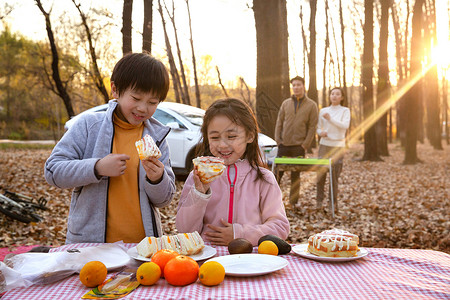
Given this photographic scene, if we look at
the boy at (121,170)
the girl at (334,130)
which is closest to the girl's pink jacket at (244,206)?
the boy at (121,170)

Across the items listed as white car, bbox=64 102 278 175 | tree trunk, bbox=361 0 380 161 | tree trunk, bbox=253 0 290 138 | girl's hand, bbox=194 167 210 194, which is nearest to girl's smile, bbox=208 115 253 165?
Answer: girl's hand, bbox=194 167 210 194

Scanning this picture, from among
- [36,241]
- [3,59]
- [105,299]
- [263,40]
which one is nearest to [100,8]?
[263,40]

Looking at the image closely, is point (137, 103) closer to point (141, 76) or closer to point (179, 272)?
point (141, 76)

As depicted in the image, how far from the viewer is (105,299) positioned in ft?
4.24

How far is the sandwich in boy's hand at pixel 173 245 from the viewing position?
1.68 metres

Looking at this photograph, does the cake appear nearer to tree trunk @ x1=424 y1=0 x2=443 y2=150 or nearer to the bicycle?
the bicycle

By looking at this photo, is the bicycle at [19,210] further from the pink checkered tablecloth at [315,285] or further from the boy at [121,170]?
the pink checkered tablecloth at [315,285]

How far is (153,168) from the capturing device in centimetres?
211

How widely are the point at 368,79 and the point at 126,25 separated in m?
7.91

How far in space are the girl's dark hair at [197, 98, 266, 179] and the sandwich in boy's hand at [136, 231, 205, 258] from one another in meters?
0.86

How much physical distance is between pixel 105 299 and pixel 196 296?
290mm

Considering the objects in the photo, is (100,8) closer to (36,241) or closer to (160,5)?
(160,5)

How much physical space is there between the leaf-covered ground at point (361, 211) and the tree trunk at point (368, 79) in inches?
135

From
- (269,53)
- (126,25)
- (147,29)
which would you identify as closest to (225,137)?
(269,53)
